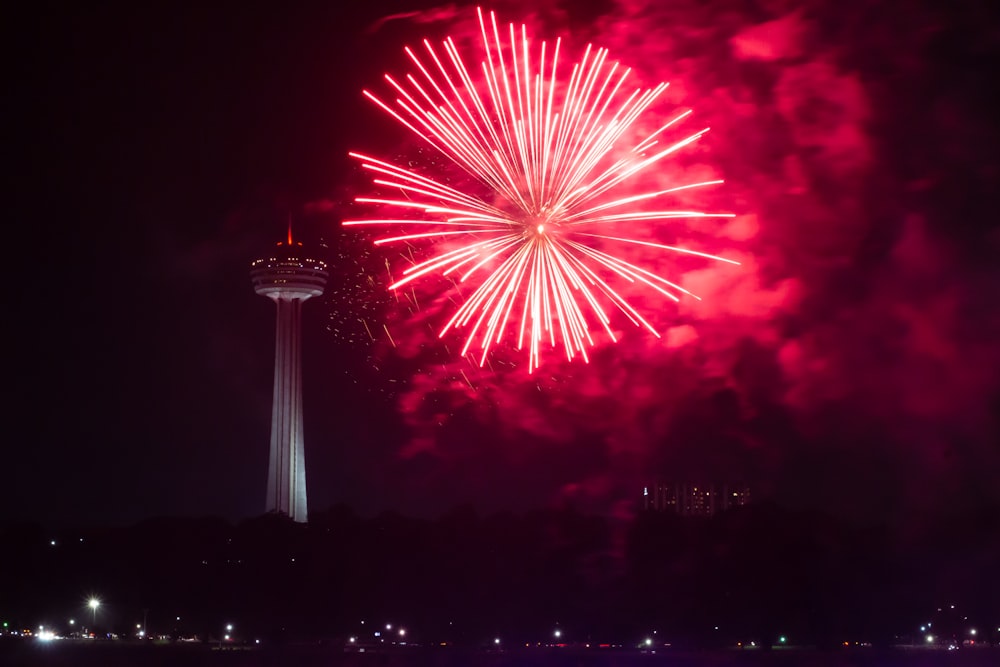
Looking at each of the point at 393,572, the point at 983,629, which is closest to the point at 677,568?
the point at 393,572

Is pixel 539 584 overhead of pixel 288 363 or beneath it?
beneath

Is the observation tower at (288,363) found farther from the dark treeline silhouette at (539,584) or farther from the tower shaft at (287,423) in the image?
the dark treeline silhouette at (539,584)

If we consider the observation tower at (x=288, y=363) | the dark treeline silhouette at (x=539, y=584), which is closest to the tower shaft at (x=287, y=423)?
the observation tower at (x=288, y=363)

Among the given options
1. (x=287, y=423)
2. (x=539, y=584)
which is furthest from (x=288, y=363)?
(x=539, y=584)

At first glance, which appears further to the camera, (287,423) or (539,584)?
(287,423)

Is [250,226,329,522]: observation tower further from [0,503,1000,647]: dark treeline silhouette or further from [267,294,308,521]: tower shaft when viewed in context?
[0,503,1000,647]: dark treeline silhouette

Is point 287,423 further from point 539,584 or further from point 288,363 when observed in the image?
point 539,584
